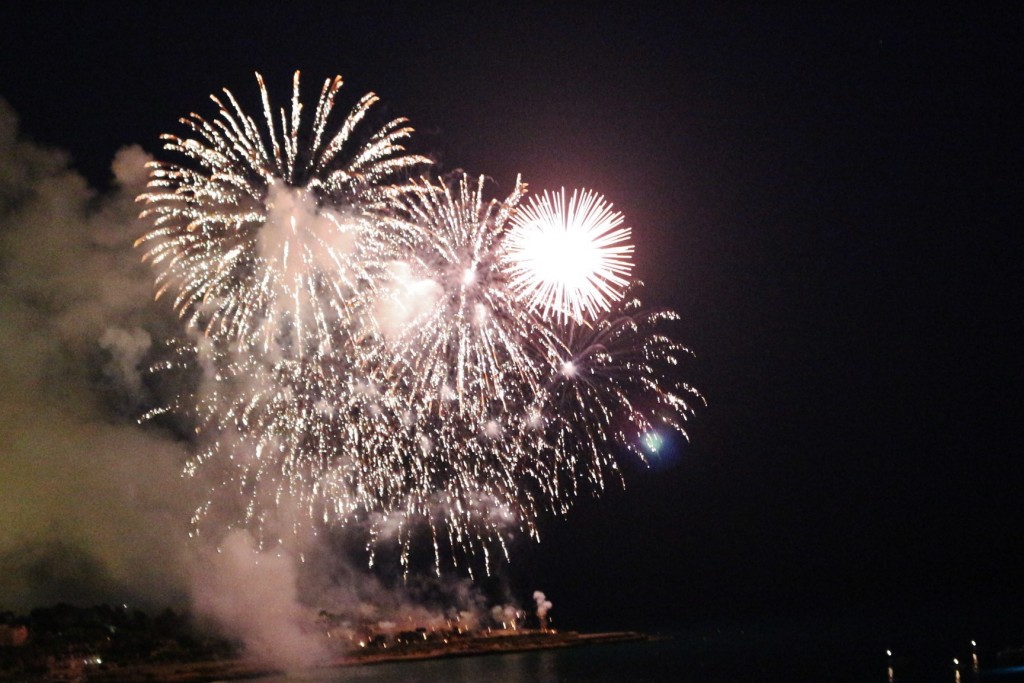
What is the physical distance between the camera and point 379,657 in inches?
4070

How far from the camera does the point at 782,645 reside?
387 feet

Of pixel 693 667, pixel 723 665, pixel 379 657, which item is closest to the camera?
pixel 693 667

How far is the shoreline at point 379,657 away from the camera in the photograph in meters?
82.6

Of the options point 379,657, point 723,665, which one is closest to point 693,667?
point 723,665

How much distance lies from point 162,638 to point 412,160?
9572cm

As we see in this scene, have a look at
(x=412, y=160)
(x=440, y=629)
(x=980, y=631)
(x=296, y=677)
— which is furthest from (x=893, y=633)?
(x=412, y=160)

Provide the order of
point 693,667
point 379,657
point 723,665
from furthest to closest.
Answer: point 379,657, point 723,665, point 693,667

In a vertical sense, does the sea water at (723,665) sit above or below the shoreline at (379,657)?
below

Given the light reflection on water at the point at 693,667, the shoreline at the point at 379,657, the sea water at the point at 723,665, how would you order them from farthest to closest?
the shoreline at the point at 379,657 → the sea water at the point at 723,665 → the light reflection on water at the point at 693,667

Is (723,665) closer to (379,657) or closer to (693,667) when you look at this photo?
(693,667)

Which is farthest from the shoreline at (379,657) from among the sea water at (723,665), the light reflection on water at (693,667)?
the light reflection on water at (693,667)

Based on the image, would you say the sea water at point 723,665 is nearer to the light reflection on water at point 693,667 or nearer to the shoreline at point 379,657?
the light reflection on water at point 693,667

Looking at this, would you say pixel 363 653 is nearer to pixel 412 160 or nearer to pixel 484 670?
pixel 484 670

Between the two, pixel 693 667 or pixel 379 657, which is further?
pixel 379 657
